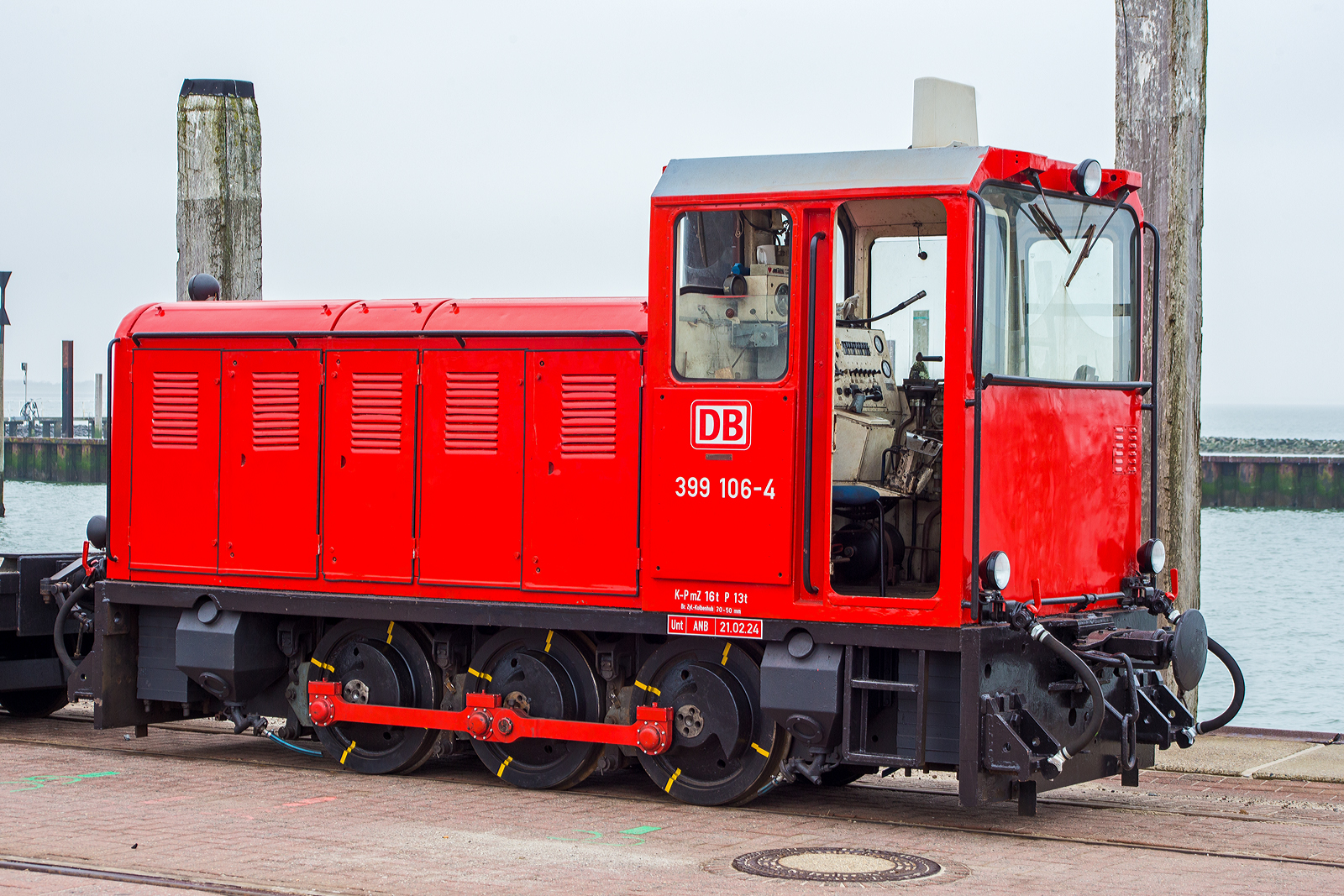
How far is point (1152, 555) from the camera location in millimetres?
9070

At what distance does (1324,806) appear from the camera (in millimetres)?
8766

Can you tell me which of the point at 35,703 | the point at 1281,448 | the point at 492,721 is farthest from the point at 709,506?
the point at 1281,448

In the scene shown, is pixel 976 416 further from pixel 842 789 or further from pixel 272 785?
pixel 272 785

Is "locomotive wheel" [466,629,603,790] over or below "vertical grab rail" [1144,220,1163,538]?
below

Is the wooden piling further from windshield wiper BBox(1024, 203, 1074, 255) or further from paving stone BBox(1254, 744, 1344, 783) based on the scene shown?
windshield wiper BBox(1024, 203, 1074, 255)

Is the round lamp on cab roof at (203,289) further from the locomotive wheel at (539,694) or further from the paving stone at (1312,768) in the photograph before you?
the paving stone at (1312,768)

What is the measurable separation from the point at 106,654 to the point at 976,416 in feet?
18.5

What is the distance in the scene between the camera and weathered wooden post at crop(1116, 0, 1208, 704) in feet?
34.9

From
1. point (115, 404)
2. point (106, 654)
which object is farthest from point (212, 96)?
point (106, 654)

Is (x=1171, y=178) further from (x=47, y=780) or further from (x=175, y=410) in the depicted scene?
(x=47, y=780)

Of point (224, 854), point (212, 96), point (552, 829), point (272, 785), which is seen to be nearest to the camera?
point (224, 854)

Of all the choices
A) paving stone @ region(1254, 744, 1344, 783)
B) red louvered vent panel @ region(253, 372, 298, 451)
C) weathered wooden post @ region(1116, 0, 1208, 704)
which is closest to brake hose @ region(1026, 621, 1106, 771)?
paving stone @ region(1254, 744, 1344, 783)

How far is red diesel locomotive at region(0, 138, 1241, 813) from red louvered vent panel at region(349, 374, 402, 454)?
17mm

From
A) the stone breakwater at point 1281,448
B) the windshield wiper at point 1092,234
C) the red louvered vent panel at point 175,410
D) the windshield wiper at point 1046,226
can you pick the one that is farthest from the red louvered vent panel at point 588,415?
the stone breakwater at point 1281,448
